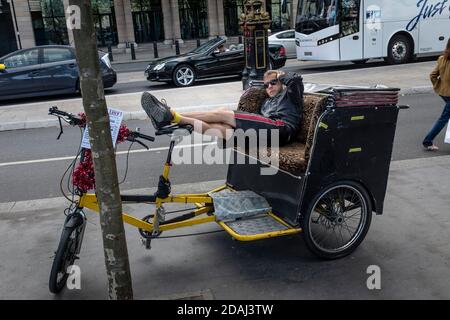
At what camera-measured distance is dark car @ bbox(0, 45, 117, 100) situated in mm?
13631

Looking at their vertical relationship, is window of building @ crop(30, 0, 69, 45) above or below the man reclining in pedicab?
above

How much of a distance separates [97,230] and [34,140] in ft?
17.3

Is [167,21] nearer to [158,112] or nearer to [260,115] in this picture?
[260,115]

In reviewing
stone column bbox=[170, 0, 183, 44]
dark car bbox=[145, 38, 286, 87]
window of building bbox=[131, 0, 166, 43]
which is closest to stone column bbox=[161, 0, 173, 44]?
stone column bbox=[170, 0, 183, 44]

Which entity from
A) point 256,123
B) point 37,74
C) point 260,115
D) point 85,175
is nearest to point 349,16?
point 37,74

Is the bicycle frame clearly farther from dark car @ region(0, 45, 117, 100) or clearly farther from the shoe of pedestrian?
dark car @ region(0, 45, 117, 100)

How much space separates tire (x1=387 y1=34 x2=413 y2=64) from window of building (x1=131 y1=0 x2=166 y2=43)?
21.3 metres

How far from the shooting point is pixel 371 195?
420 cm

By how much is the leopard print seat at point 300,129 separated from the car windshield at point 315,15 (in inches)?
499

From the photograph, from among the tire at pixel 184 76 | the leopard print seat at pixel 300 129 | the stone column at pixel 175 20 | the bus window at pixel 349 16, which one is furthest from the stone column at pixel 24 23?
the leopard print seat at pixel 300 129

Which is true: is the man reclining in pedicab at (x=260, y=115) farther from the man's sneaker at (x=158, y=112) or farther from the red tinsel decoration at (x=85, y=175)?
the red tinsel decoration at (x=85, y=175)

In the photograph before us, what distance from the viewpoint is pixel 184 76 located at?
50.7 feet

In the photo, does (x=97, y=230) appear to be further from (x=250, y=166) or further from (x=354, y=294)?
(x=354, y=294)
